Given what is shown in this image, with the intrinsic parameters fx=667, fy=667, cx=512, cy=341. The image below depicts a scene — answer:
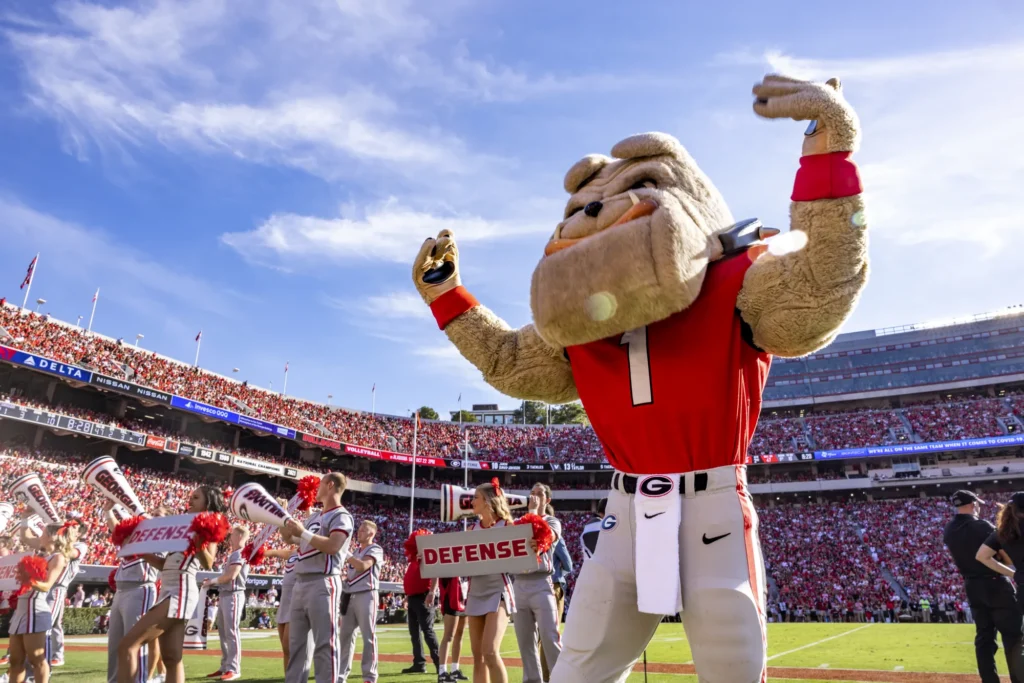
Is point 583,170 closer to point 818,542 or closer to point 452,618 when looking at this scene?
point 452,618

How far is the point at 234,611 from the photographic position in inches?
338

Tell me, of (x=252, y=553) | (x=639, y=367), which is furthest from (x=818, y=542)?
(x=639, y=367)

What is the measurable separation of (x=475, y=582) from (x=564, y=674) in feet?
10.9

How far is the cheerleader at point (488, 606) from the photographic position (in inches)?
207

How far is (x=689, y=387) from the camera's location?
2.44 meters

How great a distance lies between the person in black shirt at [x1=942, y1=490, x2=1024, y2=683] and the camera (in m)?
5.55

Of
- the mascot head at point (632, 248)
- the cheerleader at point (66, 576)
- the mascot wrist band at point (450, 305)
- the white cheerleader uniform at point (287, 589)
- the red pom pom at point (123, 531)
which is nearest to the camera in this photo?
the mascot head at point (632, 248)

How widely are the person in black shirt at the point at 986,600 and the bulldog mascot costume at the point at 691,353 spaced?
462cm

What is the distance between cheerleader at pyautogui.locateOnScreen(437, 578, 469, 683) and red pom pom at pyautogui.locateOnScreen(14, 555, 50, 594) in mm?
4026

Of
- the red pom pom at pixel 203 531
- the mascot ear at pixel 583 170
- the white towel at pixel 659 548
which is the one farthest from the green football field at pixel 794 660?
the mascot ear at pixel 583 170

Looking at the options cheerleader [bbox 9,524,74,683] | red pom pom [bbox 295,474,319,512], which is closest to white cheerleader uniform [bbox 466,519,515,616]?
red pom pom [bbox 295,474,319,512]

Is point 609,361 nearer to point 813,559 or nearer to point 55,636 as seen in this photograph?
point 55,636

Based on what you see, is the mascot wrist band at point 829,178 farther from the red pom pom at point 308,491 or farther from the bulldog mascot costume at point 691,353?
the red pom pom at point 308,491

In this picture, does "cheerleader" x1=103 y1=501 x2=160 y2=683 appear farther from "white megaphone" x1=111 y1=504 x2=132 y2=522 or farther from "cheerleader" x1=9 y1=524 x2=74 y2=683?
"cheerleader" x1=9 y1=524 x2=74 y2=683
